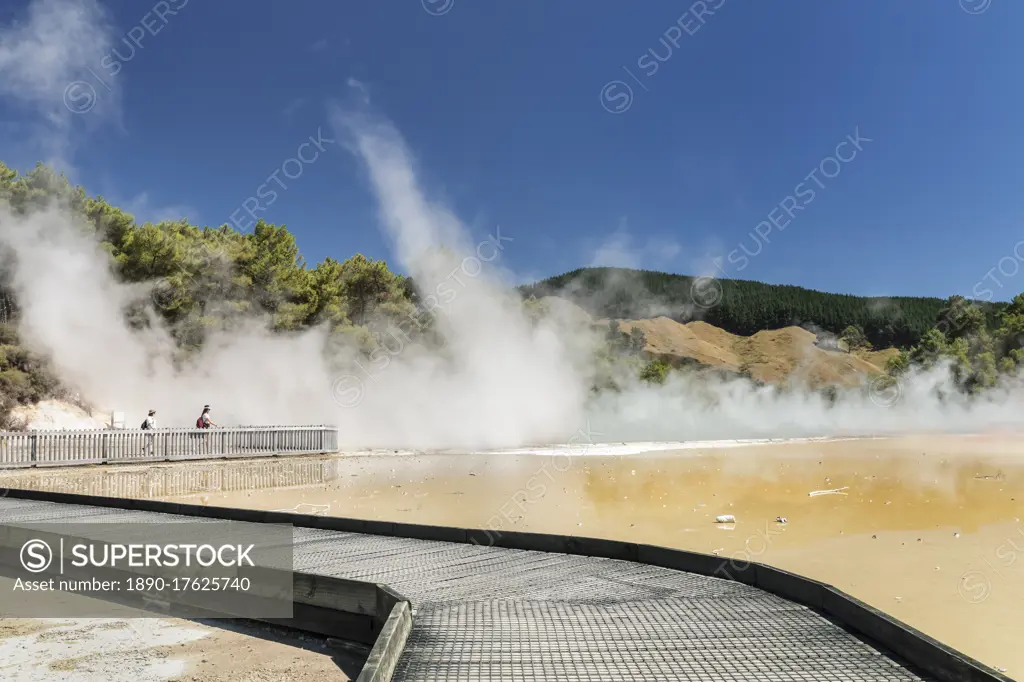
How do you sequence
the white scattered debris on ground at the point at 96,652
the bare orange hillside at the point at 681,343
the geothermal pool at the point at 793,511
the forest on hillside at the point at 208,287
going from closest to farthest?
the white scattered debris on ground at the point at 96,652
the geothermal pool at the point at 793,511
the forest on hillside at the point at 208,287
the bare orange hillside at the point at 681,343

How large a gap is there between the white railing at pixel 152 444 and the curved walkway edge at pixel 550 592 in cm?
1590

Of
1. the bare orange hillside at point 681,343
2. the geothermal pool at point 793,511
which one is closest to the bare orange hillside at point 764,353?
the bare orange hillside at point 681,343

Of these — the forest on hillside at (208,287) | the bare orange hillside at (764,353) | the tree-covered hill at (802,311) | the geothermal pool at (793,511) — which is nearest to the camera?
the geothermal pool at (793,511)

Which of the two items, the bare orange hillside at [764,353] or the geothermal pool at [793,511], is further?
the bare orange hillside at [764,353]

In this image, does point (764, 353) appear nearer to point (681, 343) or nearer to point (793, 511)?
point (681, 343)

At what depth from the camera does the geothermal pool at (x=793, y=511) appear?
7.88 m

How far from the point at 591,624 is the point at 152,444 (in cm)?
2253

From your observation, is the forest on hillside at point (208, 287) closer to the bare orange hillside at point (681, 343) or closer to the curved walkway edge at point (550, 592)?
the curved walkway edge at point (550, 592)

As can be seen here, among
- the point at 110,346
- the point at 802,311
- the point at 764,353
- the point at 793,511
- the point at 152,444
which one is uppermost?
the point at 802,311

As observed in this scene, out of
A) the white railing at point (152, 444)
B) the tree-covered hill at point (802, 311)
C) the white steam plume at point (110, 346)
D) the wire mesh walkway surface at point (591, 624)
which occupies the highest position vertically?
the tree-covered hill at point (802, 311)

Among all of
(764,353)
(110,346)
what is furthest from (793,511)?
(764,353)

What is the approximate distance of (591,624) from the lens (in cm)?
534

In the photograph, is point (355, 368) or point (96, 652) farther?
point (355, 368)

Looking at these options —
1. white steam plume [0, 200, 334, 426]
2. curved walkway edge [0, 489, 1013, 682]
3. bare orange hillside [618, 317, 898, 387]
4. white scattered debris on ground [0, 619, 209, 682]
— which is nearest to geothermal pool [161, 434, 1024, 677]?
curved walkway edge [0, 489, 1013, 682]
